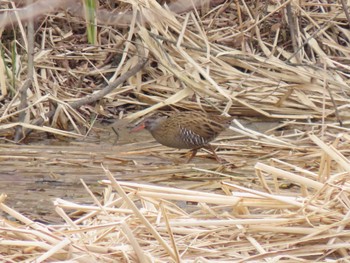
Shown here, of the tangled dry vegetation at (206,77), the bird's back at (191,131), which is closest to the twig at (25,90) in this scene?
the tangled dry vegetation at (206,77)

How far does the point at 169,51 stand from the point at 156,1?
1.46 feet

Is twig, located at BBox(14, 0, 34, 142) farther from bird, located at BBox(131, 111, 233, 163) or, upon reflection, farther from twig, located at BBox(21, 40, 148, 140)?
bird, located at BBox(131, 111, 233, 163)

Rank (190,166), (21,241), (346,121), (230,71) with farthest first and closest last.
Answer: (230,71), (346,121), (190,166), (21,241)

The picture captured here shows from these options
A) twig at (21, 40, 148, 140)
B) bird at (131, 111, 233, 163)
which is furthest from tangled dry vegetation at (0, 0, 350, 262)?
bird at (131, 111, 233, 163)

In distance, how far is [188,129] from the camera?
280 inches

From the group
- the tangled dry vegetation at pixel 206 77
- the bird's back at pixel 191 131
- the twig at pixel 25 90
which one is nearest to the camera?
the tangled dry vegetation at pixel 206 77

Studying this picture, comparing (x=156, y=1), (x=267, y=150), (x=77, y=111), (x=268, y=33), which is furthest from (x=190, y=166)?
(x=268, y=33)

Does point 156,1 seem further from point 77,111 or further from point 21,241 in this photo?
point 21,241

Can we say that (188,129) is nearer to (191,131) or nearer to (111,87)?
(191,131)

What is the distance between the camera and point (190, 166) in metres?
6.73

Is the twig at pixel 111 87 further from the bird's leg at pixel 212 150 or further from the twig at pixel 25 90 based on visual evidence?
the bird's leg at pixel 212 150

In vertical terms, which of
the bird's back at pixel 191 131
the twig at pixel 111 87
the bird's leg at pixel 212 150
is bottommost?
the bird's leg at pixel 212 150

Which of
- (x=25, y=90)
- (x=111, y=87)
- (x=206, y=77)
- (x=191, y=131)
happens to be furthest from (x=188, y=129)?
(x=25, y=90)

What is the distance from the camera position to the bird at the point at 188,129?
23.0 ft
